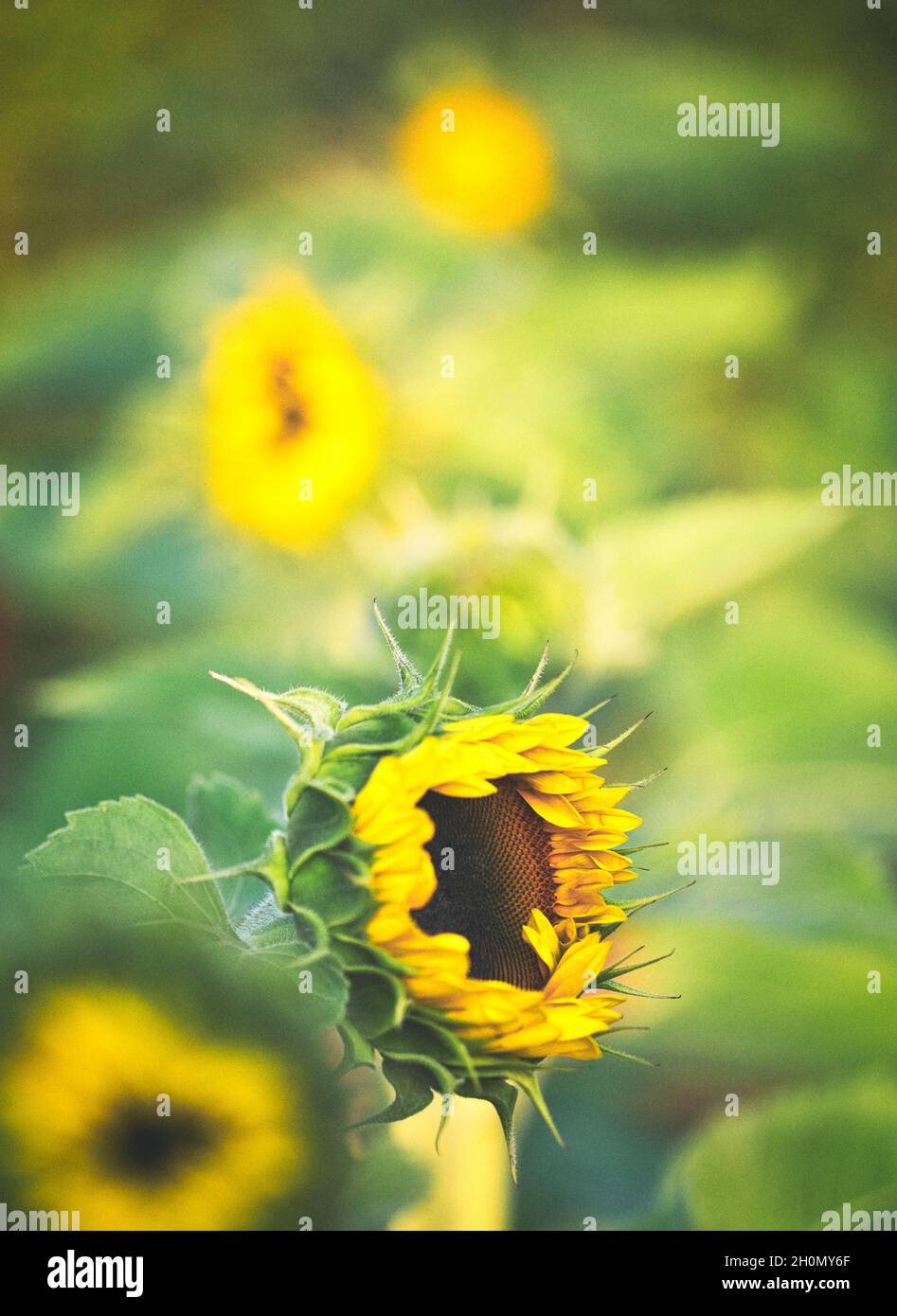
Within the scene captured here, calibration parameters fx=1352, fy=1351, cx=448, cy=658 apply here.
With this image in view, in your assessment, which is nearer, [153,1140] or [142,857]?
[142,857]

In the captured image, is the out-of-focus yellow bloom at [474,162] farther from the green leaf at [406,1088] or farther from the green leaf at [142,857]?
the green leaf at [406,1088]

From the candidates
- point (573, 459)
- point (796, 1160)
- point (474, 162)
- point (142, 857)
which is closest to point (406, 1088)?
point (142, 857)

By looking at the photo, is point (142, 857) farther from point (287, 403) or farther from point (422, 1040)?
point (287, 403)

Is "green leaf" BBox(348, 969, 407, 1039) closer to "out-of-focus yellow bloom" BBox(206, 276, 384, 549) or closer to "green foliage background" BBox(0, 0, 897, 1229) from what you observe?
"green foliage background" BBox(0, 0, 897, 1229)

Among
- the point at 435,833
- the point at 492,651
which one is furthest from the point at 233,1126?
the point at 492,651

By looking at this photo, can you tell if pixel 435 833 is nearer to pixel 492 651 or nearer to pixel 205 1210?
pixel 492 651

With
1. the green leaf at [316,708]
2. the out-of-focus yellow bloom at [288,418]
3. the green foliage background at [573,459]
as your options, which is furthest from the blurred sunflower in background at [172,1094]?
the out-of-focus yellow bloom at [288,418]
